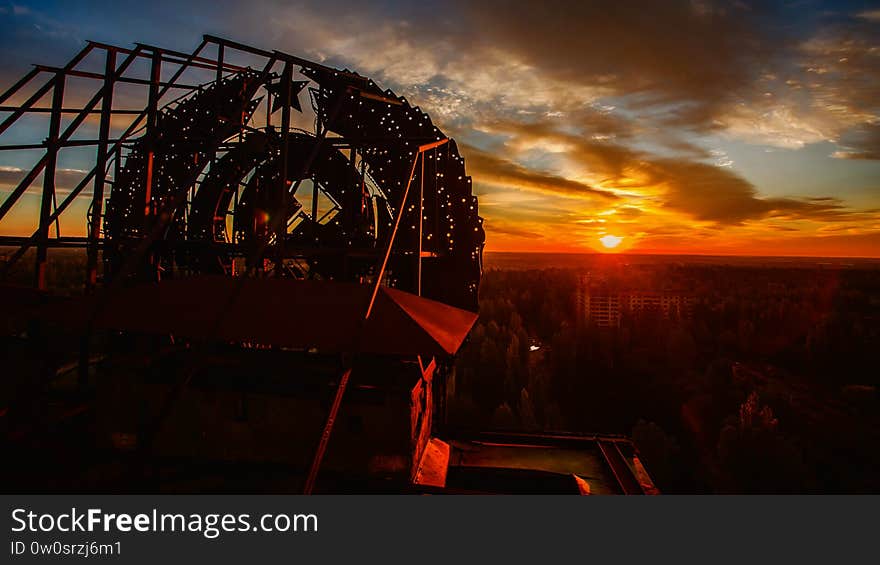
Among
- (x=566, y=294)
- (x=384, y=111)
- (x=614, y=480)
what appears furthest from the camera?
(x=566, y=294)

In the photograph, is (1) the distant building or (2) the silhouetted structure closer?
(2) the silhouetted structure

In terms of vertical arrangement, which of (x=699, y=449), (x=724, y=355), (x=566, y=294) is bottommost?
(x=699, y=449)

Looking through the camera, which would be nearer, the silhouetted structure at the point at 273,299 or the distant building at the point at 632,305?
the silhouetted structure at the point at 273,299

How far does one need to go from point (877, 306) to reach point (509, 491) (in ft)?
211

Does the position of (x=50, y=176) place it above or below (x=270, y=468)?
above

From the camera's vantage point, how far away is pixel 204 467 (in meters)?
5.82

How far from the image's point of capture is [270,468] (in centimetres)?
584

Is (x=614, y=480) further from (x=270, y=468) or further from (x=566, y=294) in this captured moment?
(x=566, y=294)

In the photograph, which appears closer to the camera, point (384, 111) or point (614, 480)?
point (614, 480)

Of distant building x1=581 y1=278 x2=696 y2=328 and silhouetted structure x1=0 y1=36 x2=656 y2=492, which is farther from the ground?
silhouetted structure x1=0 y1=36 x2=656 y2=492

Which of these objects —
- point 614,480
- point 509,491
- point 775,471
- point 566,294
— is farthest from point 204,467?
point 566,294

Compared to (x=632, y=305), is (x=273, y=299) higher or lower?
higher

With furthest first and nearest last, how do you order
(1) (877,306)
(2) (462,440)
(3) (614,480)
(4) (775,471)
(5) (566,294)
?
→ (5) (566,294), (1) (877,306), (4) (775,471), (2) (462,440), (3) (614,480)

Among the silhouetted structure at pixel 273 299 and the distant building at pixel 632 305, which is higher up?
the silhouetted structure at pixel 273 299
